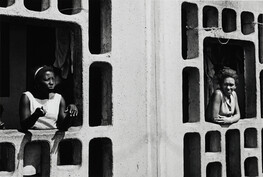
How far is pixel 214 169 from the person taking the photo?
13.6 ft

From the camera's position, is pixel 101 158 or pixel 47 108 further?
pixel 101 158

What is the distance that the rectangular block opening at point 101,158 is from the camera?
3.67 m

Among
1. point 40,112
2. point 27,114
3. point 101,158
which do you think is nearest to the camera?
point 40,112

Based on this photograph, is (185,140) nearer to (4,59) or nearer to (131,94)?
(131,94)

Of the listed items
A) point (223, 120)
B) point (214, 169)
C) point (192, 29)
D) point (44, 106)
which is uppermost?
point (192, 29)

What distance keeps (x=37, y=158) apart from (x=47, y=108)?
1.08 feet

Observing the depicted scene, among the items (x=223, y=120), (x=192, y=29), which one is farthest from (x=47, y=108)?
(x=223, y=120)

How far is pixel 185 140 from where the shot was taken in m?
4.21

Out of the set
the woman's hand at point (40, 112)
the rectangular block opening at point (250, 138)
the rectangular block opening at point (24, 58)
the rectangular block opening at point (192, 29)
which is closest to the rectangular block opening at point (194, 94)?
the rectangular block opening at point (192, 29)

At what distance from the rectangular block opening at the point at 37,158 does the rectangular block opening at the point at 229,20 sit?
188cm

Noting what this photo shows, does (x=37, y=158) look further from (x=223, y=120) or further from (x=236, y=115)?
(x=236, y=115)

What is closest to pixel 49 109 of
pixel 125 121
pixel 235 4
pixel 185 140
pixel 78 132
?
pixel 78 132

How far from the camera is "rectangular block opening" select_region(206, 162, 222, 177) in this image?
4125 mm

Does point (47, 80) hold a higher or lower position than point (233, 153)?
higher
